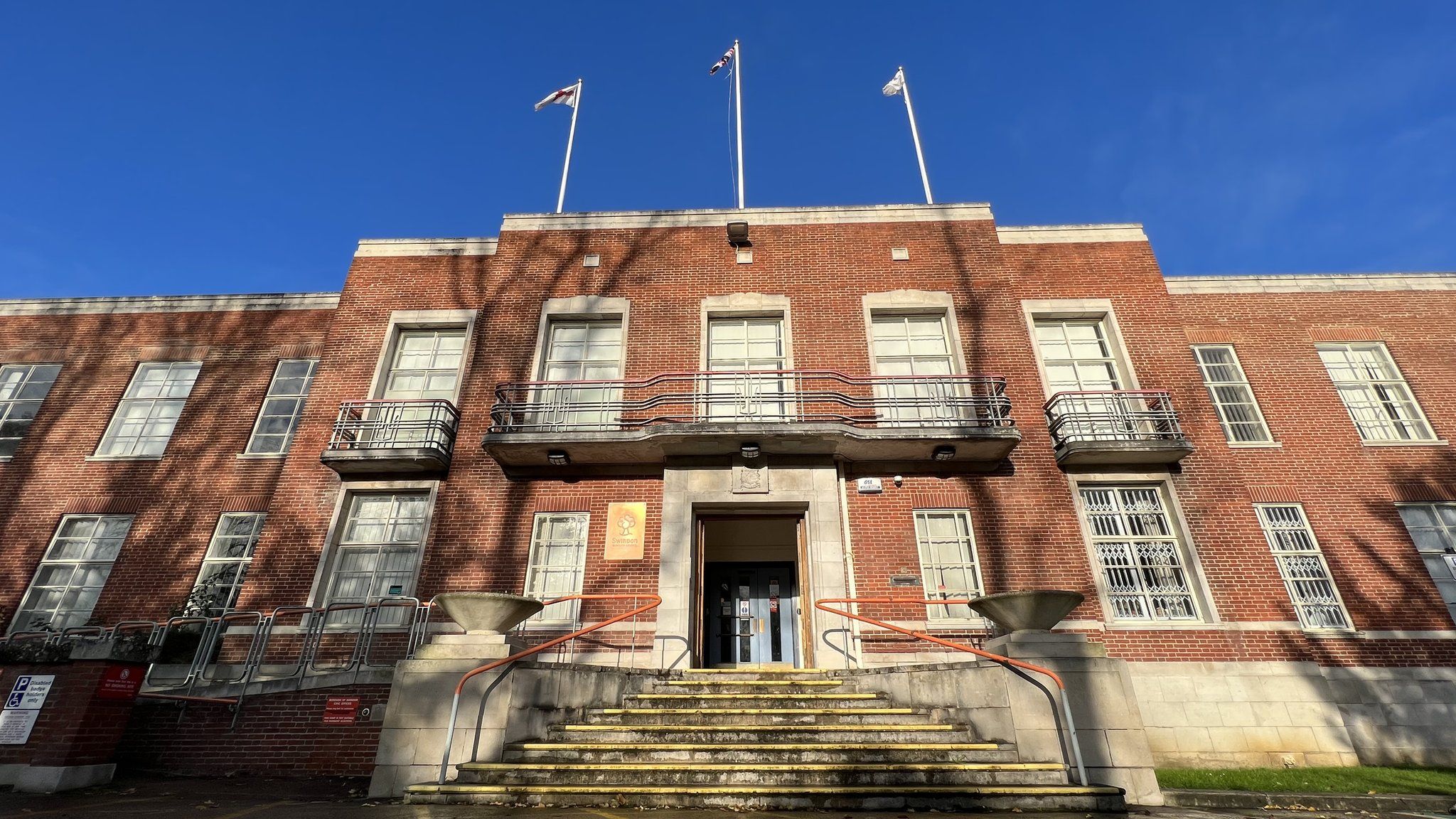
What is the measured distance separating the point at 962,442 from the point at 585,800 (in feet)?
25.6

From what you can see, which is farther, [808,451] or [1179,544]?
[808,451]

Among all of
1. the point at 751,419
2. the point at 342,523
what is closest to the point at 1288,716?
the point at 751,419

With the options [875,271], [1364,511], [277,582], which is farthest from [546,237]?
[1364,511]

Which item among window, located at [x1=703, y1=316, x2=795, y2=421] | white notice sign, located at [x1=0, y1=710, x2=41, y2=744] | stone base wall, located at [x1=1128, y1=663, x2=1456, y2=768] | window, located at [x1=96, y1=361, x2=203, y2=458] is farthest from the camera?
window, located at [x1=96, y1=361, x2=203, y2=458]

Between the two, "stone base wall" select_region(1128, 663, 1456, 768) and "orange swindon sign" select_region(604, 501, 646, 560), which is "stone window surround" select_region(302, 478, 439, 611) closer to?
"orange swindon sign" select_region(604, 501, 646, 560)

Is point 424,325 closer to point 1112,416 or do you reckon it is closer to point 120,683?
point 120,683

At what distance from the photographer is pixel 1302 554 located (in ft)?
36.8

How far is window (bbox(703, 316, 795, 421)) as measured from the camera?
11.0 metres

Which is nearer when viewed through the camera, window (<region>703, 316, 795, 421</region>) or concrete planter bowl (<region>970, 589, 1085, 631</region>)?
concrete planter bowl (<region>970, 589, 1085, 631</region>)

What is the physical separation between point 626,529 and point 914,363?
634cm

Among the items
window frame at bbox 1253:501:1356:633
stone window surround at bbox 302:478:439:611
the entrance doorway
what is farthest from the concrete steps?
window frame at bbox 1253:501:1356:633

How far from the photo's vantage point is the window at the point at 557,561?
10125 mm

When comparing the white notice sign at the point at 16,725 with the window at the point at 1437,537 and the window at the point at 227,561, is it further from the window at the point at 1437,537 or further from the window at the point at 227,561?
the window at the point at 1437,537

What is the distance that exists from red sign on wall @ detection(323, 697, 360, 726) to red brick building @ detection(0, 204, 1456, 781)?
1892 mm
